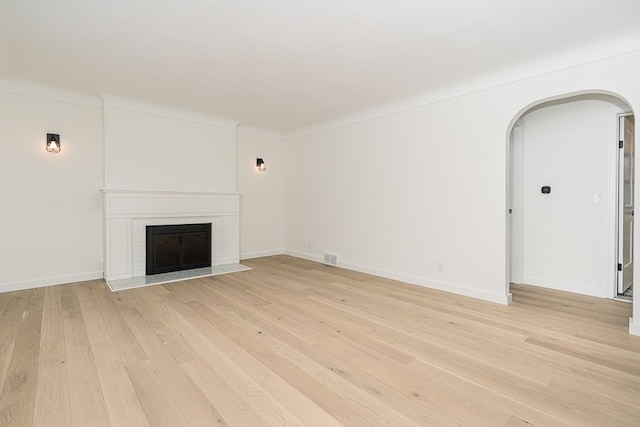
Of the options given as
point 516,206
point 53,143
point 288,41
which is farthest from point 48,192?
point 516,206

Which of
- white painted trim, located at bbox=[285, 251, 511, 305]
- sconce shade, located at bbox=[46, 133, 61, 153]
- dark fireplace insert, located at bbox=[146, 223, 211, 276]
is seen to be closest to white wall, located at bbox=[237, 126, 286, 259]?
dark fireplace insert, located at bbox=[146, 223, 211, 276]

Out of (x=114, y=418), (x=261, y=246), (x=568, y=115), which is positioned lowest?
(x=114, y=418)

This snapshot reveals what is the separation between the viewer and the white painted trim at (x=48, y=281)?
3.69 metres

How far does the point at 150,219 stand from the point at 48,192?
120 cm

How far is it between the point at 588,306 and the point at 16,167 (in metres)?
6.76

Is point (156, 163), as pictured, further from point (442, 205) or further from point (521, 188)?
point (521, 188)

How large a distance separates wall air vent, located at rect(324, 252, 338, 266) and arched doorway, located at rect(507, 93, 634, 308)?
2554 mm

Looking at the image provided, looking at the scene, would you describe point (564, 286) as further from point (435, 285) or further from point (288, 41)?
point (288, 41)

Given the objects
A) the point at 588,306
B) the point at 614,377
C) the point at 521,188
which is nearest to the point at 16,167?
the point at 614,377

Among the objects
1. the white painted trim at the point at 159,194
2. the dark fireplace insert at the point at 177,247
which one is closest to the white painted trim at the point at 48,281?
the dark fireplace insert at the point at 177,247

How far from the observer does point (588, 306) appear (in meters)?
3.21

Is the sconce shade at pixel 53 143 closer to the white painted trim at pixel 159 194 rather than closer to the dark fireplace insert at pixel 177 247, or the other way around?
the white painted trim at pixel 159 194

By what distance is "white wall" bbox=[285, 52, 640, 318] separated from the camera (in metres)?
3.19

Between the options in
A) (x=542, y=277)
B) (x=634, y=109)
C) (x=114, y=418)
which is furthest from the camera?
(x=542, y=277)
